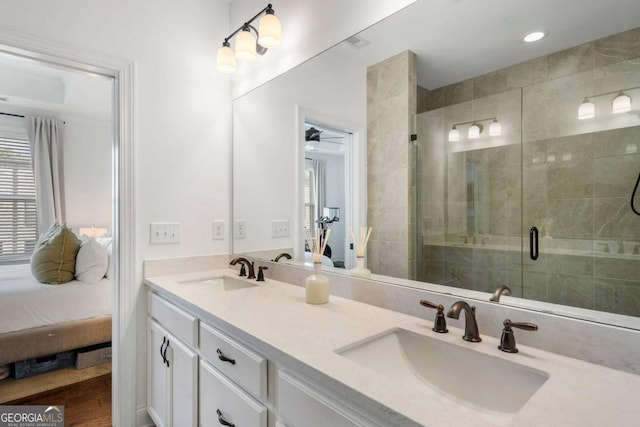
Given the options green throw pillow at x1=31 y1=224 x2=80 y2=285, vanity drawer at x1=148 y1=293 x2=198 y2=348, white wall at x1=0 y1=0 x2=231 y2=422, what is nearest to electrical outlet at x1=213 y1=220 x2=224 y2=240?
white wall at x1=0 y1=0 x2=231 y2=422

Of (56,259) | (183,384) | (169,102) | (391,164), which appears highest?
(169,102)

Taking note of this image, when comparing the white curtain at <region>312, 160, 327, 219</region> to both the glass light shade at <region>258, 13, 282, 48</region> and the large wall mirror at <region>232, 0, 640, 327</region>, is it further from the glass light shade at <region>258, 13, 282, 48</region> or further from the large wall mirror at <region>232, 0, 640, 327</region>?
the glass light shade at <region>258, 13, 282, 48</region>

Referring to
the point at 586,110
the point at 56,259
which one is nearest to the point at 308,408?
the point at 586,110

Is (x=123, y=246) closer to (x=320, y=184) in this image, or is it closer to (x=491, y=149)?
(x=320, y=184)

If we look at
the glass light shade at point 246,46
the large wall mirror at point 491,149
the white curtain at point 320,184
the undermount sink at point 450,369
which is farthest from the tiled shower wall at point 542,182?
the glass light shade at point 246,46

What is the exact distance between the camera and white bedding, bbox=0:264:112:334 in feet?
7.61

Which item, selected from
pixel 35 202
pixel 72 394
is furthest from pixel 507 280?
pixel 35 202

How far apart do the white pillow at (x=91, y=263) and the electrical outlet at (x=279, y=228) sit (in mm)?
1784

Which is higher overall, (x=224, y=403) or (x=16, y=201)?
(x=16, y=201)

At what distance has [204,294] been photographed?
1441mm

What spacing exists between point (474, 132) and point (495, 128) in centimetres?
6

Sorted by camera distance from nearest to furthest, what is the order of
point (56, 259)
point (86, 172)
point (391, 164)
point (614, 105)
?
point (614, 105) → point (391, 164) → point (56, 259) → point (86, 172)

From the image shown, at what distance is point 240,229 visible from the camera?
2.11 meters

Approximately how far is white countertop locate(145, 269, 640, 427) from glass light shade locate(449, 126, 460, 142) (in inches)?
23.7
